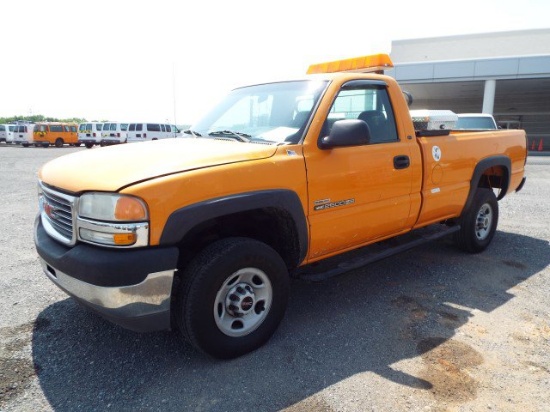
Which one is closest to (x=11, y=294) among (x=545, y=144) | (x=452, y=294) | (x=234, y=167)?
(x=234, y=167)

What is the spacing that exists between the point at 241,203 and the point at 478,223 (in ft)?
11.9

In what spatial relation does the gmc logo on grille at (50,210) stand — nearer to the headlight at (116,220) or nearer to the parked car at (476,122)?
the headlight at (116,220)

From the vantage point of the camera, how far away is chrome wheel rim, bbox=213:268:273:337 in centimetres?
280

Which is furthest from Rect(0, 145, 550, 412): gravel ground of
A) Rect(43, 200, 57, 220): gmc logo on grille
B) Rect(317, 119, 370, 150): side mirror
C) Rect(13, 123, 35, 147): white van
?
Rect(13, 123, 35, 147): white van

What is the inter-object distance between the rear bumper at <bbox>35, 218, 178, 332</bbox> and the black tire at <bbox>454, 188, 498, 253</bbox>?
3.70 meters

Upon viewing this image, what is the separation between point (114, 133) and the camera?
1198 inches

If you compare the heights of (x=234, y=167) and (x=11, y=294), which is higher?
(x=234, y=167)

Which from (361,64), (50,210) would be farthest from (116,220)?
(361,64)

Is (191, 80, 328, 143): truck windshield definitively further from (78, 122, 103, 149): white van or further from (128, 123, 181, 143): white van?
(78, 122, 103, 149): white van

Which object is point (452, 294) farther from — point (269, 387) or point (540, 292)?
point (269, 387)

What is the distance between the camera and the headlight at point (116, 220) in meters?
2.36

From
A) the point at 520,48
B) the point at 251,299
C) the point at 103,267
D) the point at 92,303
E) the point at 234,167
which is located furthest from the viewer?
the point at 520,48

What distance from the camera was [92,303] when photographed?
2.48m

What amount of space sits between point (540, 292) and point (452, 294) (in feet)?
2.79
